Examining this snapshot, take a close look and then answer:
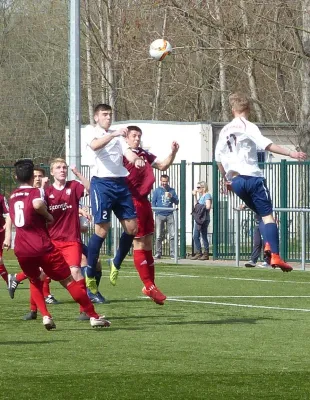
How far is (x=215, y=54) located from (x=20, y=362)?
3237 cm

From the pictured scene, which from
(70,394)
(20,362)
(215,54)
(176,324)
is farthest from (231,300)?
(215,54)

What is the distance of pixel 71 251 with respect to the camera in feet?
42.1

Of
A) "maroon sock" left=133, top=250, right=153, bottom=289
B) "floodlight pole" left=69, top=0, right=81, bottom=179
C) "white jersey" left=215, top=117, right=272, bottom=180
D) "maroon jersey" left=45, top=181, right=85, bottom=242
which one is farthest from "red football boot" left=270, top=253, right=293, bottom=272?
"floodlight pole" left=69, top=0, right=81, bottom=179

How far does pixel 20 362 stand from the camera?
9.90 metres

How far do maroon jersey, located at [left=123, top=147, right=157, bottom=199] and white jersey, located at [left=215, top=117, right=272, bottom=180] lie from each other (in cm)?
144

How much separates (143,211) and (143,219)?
11 centimetres

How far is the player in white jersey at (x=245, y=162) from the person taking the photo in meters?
12.6

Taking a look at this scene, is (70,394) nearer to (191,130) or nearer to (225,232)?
(225,232)

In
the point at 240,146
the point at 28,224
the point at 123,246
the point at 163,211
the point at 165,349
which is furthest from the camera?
the point at 163,211

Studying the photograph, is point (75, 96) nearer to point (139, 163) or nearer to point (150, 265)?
point (150, 265)

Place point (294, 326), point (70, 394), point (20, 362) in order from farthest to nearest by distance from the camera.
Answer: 1. point (294, 326)
2. point (20, 362)
3. point (70, 394)

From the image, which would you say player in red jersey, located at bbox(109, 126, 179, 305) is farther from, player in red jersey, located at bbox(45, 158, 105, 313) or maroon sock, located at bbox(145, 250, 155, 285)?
player in red jersey, located at bbox(45, 158, 105, 313)

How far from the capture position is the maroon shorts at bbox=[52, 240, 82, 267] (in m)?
12.7

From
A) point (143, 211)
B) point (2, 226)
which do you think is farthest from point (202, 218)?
point (143, 211)
